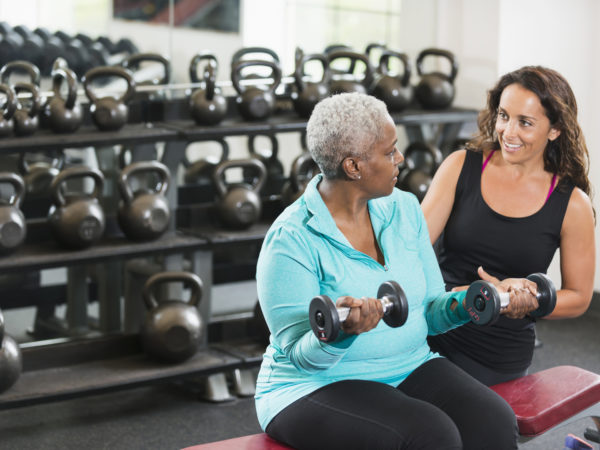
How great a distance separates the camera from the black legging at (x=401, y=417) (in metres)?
1.89

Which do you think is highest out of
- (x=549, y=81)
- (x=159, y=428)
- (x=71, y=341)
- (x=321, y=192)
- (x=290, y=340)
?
(x=549, y=81)

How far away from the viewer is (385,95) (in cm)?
409

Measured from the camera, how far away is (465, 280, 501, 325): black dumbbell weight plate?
1.92 meters

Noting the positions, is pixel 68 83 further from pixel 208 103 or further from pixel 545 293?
pixel 545 293

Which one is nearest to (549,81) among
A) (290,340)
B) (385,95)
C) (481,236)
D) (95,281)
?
(481,236)

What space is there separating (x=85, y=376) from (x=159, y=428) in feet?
1.05

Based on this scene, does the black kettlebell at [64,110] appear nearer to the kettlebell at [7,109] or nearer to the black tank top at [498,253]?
the kettlebell at [7,109]

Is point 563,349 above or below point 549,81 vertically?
below

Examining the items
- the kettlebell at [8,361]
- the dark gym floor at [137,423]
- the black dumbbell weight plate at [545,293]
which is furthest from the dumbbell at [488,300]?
the kettlebell at [8,361]

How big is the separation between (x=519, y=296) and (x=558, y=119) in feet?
2.04

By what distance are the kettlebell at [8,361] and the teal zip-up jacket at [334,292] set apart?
122cm

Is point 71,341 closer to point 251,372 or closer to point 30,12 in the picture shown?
point 251,372

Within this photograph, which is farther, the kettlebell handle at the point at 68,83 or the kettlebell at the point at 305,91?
the kettlebell at the point at 305,91

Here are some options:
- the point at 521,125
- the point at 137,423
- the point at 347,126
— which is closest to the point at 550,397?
the point at 521,125
